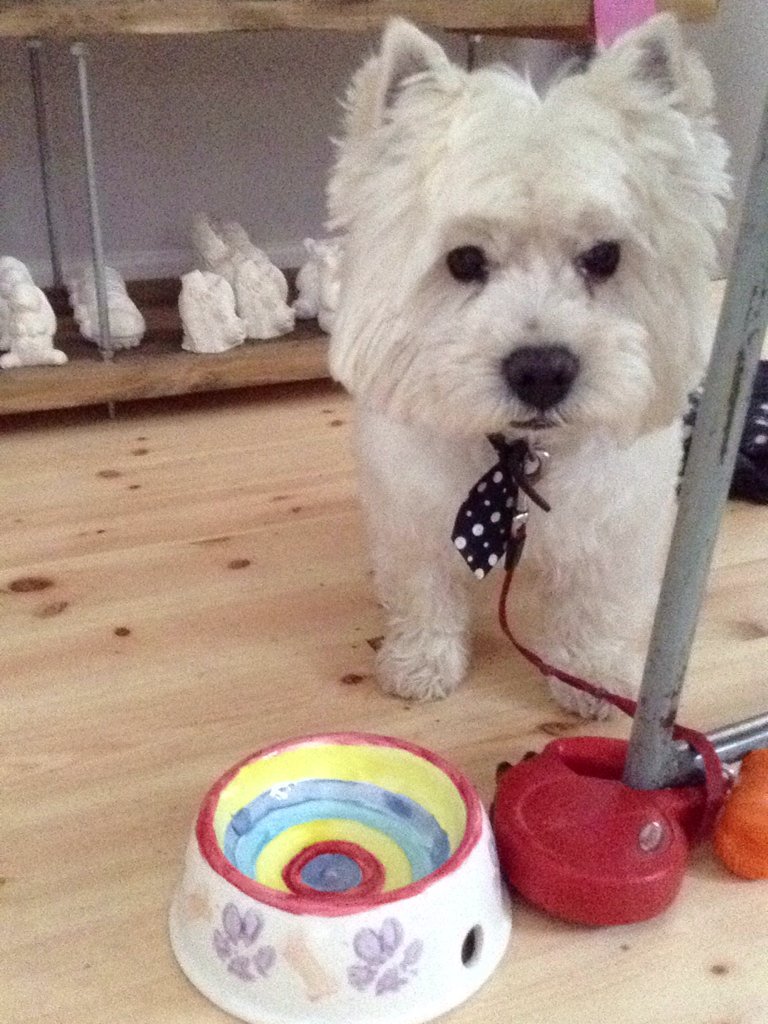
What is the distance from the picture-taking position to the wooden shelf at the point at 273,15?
65.5 inches

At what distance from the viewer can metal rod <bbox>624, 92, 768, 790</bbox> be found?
29.6 inches

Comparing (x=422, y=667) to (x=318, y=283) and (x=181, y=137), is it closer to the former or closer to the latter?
(x=318, y=283)

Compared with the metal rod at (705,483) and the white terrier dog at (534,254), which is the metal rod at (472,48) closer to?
the white terrier dog at (534,254)

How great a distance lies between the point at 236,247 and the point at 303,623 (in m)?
1.07

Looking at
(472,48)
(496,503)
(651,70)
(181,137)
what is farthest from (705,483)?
(181,137)

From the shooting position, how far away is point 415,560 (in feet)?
4.07

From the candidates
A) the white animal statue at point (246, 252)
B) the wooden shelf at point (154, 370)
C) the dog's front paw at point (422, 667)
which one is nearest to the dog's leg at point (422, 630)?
the dog's front paw at point (422, 667)

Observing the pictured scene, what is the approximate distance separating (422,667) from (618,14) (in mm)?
1083

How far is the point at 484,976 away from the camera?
2.92 feet

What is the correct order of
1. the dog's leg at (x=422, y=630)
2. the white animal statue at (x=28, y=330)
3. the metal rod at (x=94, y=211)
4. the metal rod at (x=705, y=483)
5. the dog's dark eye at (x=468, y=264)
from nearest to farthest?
the metal rod at (x=705, y=483), the dog's dark eye at (x=468, y=264), the dog's leg at (x=422, y=630), the metal rod at (x=94, y=211), the white animal statue at (x=28, y=330)

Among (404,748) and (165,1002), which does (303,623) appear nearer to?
(404,748)

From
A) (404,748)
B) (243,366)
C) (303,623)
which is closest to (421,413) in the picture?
(404,748)

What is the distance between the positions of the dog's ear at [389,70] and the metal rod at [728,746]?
2.10 ft

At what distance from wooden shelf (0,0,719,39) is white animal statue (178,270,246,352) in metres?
0.45
